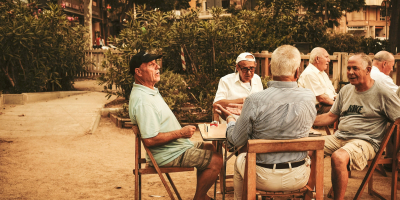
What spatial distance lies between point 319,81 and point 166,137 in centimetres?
290

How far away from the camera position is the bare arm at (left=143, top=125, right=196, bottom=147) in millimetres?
3387

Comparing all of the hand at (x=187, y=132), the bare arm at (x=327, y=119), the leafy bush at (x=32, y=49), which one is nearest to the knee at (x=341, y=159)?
the bare arm at (x=327, y=119)

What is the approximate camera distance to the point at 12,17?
33.2 ft

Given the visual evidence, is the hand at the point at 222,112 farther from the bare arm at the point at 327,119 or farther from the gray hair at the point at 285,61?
the gray hair at the point at 285,61

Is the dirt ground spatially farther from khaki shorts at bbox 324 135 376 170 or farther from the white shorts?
the white shorts

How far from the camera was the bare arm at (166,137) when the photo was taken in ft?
11.1

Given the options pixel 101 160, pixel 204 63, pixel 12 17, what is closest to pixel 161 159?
pixel 101 160

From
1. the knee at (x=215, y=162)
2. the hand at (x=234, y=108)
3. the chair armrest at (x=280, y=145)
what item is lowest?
the knee at (x=215, y=162)

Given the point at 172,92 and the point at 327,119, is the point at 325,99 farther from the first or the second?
the point at 172,92

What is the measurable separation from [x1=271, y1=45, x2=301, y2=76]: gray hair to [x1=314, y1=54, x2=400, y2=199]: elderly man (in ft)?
3.85

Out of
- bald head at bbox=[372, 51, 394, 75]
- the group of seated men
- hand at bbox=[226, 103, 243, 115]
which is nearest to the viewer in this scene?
the group of seated men

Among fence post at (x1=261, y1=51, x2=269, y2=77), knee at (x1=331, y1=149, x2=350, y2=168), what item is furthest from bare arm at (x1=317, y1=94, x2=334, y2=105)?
fence post at (x1=261, y1=51, x2=269, y2=77)

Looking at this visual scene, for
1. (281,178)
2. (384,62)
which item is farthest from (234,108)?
(384,62)

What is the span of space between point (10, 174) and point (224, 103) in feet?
9.58
